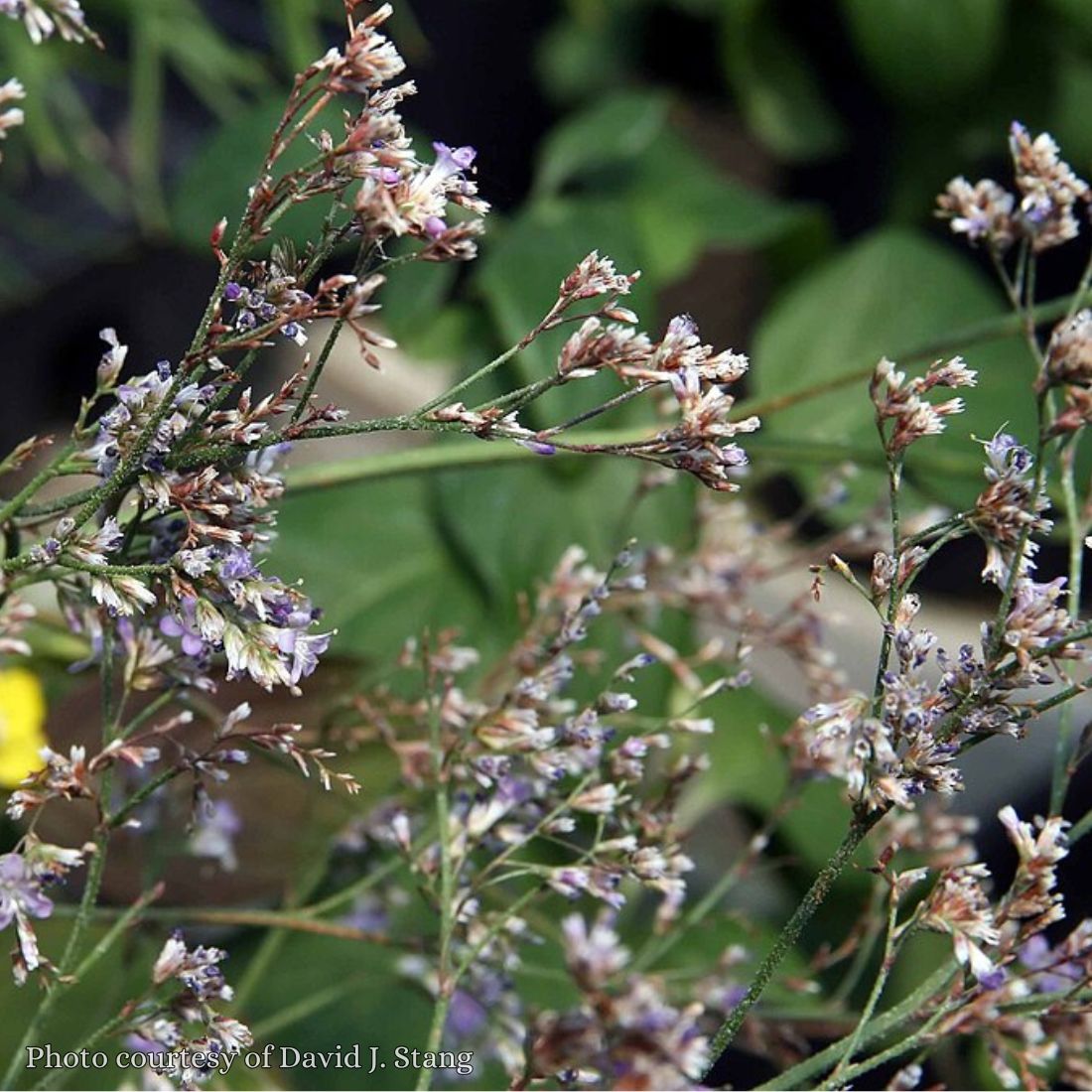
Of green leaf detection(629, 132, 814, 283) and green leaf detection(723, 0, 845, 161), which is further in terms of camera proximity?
green leaf detection(723, 0, 845, 161)

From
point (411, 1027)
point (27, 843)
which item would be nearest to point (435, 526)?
point (411, 1027)

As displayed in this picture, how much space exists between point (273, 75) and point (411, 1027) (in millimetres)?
800

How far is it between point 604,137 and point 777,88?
0.20 m

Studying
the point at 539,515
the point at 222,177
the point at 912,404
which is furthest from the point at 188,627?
the point at 222,177

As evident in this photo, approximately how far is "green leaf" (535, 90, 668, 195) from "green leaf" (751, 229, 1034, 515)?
0.45 ft

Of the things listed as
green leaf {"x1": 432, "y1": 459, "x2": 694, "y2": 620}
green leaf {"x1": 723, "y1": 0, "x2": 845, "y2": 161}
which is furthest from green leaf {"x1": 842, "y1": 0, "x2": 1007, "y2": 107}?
green leaf {"x1": 432, "y1": 459, "x2": 694, "y2": 620}

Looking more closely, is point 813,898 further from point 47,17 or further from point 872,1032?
point 47,17

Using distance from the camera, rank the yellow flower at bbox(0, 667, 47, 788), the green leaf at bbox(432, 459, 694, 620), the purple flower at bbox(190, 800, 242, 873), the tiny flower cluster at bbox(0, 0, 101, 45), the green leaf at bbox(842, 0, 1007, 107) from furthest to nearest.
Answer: the green leaf at bbox(842, 0, 1007, 107), the green leaf at bbox(432, 459, 694, 620), the yellow flower at bbox(0, 667, 47, 788), the purple flower at bbox(190, 800, 242, 873), the tiny flower cluster at bbox(0, 0, 101, 45)

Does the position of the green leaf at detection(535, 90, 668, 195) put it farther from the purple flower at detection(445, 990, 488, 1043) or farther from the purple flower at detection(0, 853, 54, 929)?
the purple flower at detection(0, 853, 54, 929)

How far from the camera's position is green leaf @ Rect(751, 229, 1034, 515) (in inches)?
30.3

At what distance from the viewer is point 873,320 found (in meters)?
0.87

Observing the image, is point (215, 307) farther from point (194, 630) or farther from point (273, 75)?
point (273, 75)

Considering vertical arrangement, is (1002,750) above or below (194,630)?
below

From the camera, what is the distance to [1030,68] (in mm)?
960
